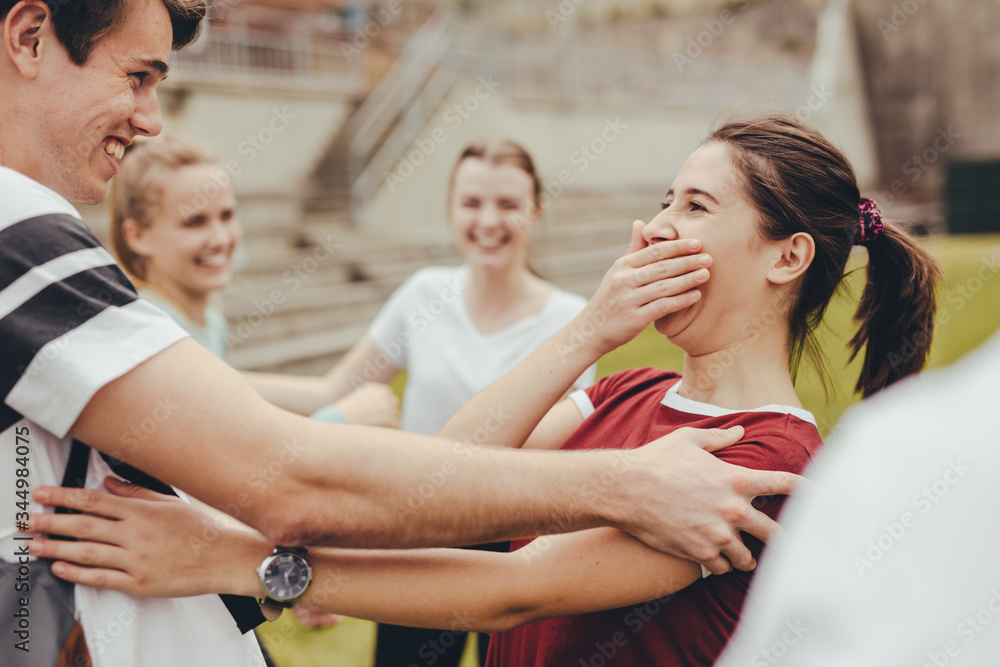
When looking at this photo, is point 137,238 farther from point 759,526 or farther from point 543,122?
point 543,122

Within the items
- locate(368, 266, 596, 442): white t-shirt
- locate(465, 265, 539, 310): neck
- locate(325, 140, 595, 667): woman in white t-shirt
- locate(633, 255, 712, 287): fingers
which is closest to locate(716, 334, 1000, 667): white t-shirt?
locate(633, 255, 712, 287): fingers

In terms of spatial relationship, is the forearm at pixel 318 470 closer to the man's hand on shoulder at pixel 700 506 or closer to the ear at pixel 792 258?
the man's hand on shoulder at pixel 700 506

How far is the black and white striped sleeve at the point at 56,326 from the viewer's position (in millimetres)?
1141

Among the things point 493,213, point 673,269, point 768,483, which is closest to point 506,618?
point 768,483

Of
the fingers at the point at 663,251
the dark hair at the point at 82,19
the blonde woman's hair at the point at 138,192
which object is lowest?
the fingers at the point at 663,251

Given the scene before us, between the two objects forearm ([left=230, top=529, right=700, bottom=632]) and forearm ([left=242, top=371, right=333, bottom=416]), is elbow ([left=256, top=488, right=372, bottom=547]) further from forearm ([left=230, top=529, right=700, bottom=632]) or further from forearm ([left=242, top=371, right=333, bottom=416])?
forearm ([left=242, top=371, right=333, bottom=416])

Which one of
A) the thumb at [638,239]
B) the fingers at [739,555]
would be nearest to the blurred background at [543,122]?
the thumb at [638,239]

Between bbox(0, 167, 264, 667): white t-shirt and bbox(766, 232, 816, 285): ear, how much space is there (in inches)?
48.9

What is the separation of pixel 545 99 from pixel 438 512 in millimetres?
15209

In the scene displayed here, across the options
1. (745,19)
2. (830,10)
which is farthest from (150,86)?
(745,19)

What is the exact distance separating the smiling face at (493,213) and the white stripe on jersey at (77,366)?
7.25 feet

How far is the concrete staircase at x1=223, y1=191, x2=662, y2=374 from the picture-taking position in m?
8.24
